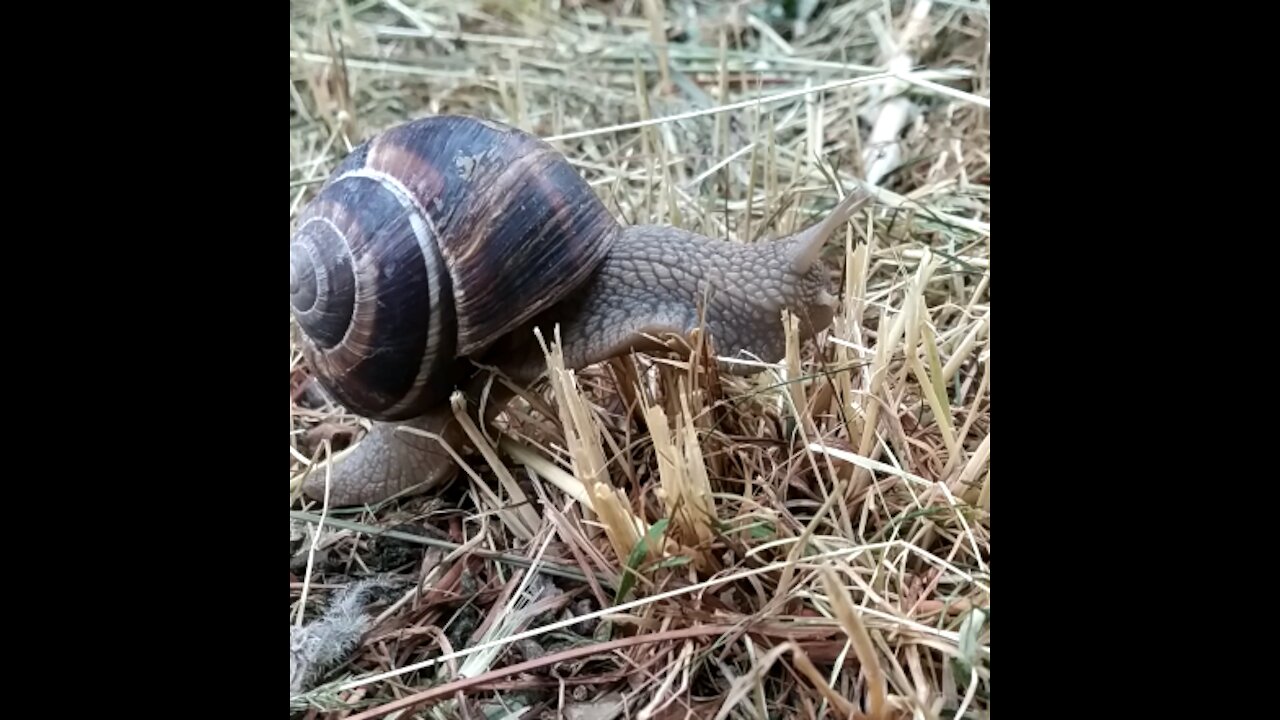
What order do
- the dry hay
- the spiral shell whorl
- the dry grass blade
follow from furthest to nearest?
1. the spiral shell whorl
2. the dry hay
3. the dry grass blade

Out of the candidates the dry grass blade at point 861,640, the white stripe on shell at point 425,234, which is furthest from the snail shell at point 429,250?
the dry grass blade at point 861,640

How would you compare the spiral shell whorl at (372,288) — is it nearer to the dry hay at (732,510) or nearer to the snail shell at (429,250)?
the snail shell at (429,250)

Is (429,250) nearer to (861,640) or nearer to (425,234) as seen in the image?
(425,234)

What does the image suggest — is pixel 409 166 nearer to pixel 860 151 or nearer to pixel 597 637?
pixel 597 637

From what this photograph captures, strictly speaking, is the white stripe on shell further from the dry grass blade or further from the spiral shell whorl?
the dry grass blade

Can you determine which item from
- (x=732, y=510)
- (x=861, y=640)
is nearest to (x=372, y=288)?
(x=732, y=510)

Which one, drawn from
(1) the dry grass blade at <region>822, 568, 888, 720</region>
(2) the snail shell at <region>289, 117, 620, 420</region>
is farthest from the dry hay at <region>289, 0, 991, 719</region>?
(2) the snail shell at <region>289, 117, 620, 420</region>
